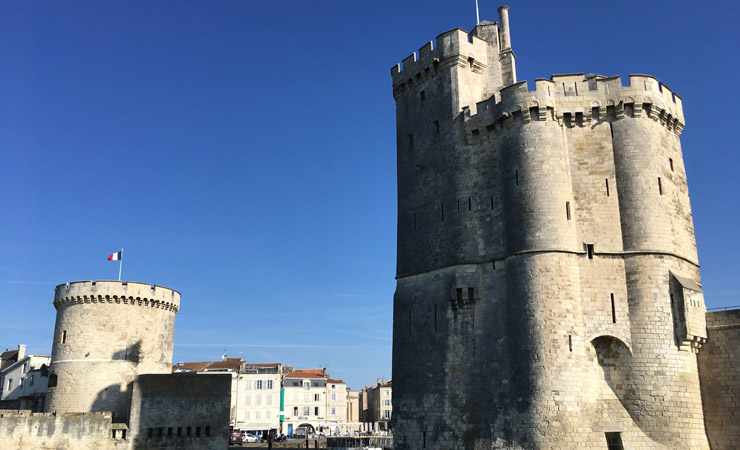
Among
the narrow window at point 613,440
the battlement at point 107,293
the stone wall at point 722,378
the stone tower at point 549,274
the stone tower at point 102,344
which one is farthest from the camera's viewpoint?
the battlement at point 107,293

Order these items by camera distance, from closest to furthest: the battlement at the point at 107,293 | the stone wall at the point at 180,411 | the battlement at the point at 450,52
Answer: the battlement at the point at 450,52 → the stone wall at the point at 180,411 → the battlement at the point at 107,293

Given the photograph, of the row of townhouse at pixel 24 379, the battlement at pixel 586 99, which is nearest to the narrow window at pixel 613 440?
the battlement at pixel 586 99

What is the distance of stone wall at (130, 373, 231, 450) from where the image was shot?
33375mm

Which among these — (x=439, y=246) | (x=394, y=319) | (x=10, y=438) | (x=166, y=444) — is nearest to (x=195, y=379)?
(x=166, y=444)

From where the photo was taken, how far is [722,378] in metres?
22.6

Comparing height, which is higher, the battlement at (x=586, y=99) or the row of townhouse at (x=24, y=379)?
the battlement at (x=586, y=99)

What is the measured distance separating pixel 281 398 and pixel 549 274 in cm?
4716

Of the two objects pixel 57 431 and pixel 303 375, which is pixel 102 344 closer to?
pixel 57 431

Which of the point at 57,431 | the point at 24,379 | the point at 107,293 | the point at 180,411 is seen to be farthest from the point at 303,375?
the point at 57,431

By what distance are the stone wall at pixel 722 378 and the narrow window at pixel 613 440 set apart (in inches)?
146

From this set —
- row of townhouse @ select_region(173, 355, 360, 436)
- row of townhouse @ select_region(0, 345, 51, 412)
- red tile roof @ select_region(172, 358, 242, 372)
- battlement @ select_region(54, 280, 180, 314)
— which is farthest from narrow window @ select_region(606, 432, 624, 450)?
red tile roof @ select_region(172, 358, 242, 372)

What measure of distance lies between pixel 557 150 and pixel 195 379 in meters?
23.6

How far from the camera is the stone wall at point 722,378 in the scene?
22.0m

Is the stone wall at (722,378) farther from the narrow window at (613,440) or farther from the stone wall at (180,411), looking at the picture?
the stone wall at (180,411)
